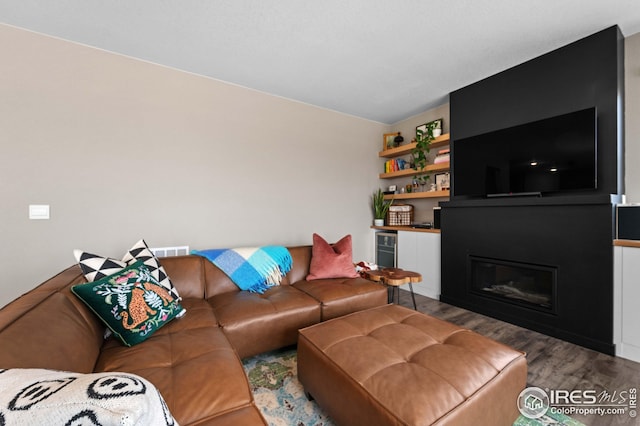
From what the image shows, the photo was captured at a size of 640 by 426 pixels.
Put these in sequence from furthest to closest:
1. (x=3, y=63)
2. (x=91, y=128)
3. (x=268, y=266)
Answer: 1. (x=268, y=266)
2. (x=91, y=128)
3. (x=3, y=63)

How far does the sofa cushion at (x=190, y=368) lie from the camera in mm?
898

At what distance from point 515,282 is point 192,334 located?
2949mm

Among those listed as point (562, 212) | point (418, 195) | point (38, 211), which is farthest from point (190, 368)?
point (418, 195)

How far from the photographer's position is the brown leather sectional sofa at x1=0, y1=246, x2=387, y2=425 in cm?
85

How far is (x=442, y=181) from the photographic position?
345 centimetres

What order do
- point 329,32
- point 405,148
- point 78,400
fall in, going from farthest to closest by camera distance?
point 405,148 < point 329,32 < point 78,400

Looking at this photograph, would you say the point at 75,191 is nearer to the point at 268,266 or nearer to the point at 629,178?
the point at 268,266

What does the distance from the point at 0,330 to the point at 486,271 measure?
3446 millimetres

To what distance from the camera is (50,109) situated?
7.01 feet

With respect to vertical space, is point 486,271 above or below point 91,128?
below

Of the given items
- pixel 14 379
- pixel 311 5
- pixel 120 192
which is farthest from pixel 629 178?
pixel 120 192

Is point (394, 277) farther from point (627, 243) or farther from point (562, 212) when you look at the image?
point (627, 243)

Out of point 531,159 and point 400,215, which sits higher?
point 531,159

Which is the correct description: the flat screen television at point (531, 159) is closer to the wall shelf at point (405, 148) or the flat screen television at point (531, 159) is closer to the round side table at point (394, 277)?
the wall shelf at point (405, 148)
